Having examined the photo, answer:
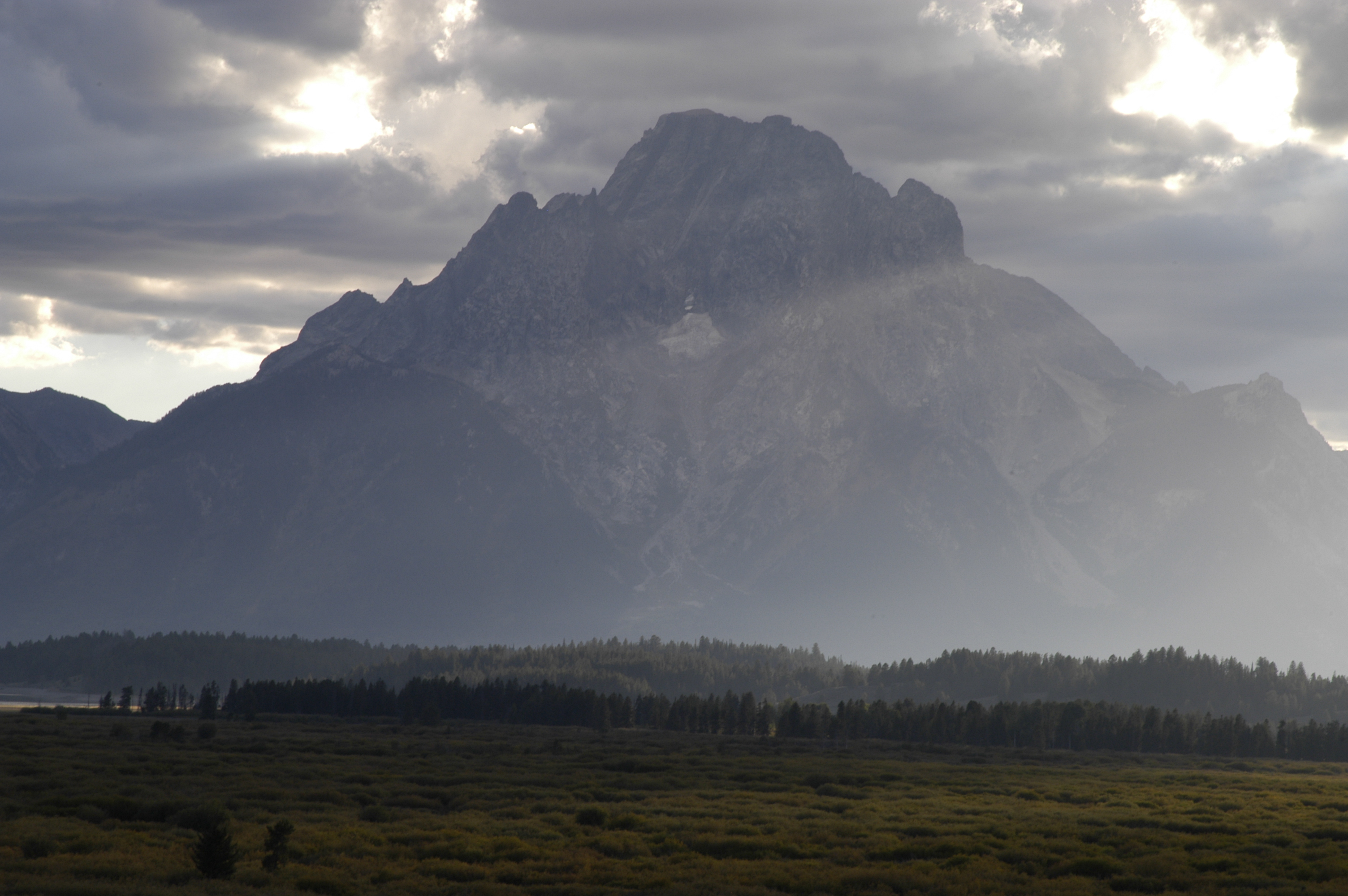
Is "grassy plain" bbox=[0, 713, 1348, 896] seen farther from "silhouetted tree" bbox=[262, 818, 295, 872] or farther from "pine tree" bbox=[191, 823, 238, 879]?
"pine tree" bbox=[191, 823, 238, 879]

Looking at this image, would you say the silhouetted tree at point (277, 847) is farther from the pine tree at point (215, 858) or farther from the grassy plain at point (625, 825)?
the pine tree at point (215, 858)

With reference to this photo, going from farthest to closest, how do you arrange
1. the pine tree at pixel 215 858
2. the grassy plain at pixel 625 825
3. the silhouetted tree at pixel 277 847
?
the grassy plain at pixel 625 825, the silhouetted tree at pixel 277 847, the pine tree at pixel 215 858

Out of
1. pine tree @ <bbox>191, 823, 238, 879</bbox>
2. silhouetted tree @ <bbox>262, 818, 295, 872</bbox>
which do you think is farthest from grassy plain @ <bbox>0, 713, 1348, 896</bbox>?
pine tree @ <bbox>191, 823, 238, 879</bbox>

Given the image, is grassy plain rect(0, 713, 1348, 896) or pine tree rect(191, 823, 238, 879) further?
grassy plain rect(0, 713, 1348, 896)

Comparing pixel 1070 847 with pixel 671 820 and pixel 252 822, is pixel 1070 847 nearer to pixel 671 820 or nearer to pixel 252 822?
pixel 671 820

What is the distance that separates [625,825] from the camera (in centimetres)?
8212

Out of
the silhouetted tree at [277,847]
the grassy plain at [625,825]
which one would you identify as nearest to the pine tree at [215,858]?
the grassy plain at [625,825]

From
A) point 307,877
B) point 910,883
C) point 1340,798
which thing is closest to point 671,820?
point 910,883

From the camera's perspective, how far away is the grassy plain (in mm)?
61312

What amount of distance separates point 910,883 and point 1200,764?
516ft

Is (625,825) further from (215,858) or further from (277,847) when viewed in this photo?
(215,858)

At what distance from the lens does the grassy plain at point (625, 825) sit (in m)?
61.3

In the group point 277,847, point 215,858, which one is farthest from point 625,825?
point 215,858

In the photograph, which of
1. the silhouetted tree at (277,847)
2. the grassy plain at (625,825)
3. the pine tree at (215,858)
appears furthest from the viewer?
the grassy plain at (625,825)
